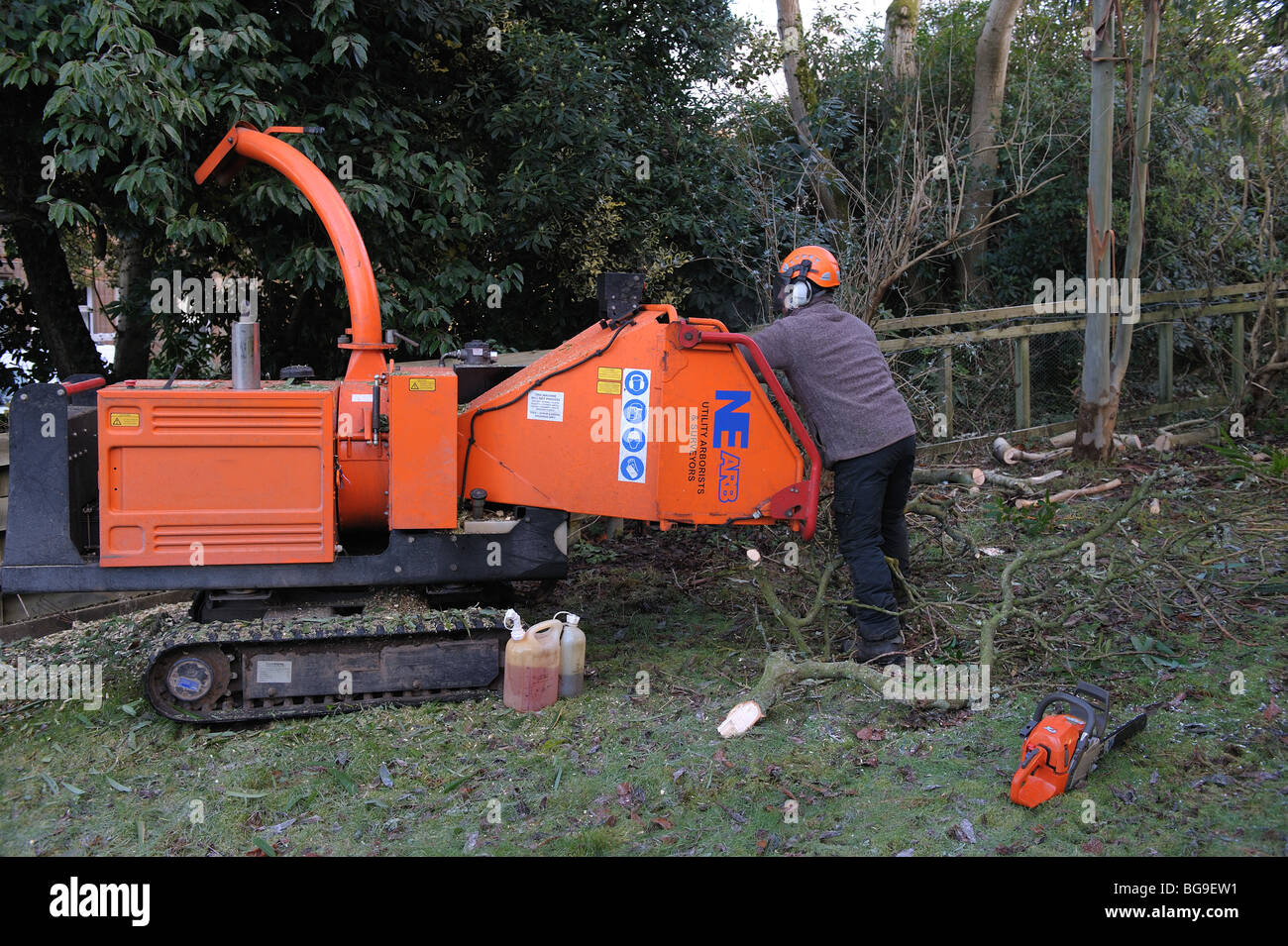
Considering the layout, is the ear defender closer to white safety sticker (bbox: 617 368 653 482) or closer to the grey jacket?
the grey jacket

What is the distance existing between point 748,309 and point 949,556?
501cm

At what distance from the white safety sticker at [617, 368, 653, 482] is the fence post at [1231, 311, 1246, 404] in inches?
323

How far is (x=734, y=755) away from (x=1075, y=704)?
4.64 feet

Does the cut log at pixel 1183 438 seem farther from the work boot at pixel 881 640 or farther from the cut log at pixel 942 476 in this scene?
the work boot at pixel 881 640

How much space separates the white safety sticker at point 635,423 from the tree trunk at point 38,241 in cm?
474

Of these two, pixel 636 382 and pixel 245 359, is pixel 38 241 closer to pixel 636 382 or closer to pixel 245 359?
pixel 245 359

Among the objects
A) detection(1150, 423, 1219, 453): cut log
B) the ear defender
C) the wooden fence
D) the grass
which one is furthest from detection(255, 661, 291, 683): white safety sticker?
detection(1150, 423, 1219, 453): cut log

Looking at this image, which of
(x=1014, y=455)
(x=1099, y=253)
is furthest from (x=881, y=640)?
(x=1099, y=253)

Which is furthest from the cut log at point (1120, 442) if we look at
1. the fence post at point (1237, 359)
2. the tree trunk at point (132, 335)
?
the tree trunk at point (132, 335)

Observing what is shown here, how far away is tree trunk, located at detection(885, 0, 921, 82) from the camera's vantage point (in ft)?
44.2

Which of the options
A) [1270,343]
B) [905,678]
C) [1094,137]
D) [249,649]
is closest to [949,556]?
[905,678]

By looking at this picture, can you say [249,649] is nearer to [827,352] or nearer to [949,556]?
[827,352]

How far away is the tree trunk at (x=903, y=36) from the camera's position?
44.2ft

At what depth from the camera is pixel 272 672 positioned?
195 inches
